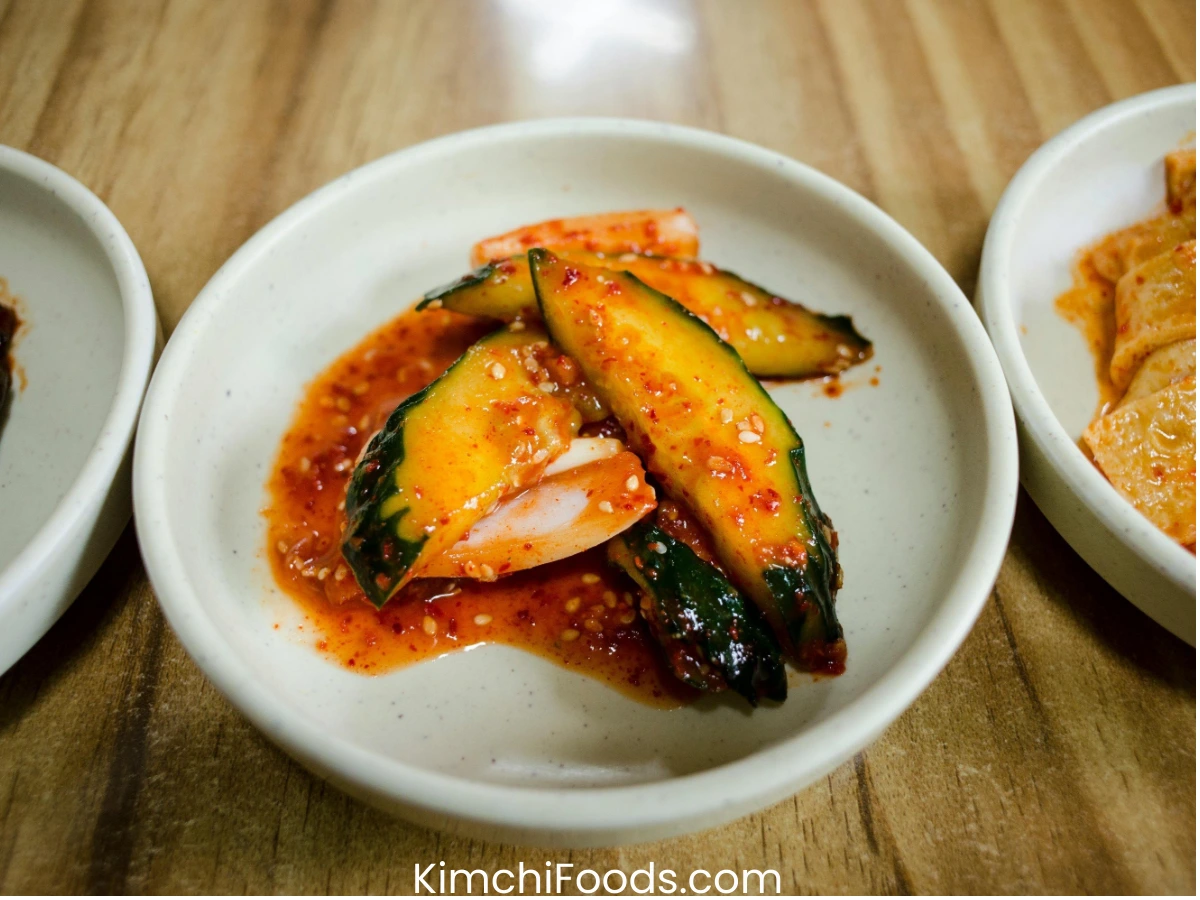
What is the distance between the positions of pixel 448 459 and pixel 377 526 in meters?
0.17

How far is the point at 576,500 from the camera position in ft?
5.05

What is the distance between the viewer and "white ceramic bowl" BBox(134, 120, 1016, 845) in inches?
46.9

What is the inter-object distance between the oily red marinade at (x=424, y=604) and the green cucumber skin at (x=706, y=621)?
Result: 0.10 m

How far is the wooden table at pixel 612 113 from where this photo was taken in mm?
1408

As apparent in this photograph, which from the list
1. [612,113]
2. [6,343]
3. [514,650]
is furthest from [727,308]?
[6,343]

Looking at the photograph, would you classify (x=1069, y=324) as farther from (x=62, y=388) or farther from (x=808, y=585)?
(x=62, y=388)

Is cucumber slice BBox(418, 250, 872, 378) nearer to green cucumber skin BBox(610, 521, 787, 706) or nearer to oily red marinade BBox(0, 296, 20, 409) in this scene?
green cucumber skin BBox(610, 521, 787, 706)

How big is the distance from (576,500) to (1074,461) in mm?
857

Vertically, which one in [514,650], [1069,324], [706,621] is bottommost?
[514,650]

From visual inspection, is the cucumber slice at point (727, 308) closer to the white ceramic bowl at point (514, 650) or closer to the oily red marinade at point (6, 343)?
the white ceramic bowl at point (514, 650)

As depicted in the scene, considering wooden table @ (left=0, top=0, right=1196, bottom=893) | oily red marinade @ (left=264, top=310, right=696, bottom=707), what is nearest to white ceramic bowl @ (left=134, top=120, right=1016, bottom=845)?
oily red marinade @ (left=264, top=310, right=696, bottom=707)

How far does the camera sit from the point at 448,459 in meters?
1.50

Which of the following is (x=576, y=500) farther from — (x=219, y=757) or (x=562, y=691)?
(x=219, y=757)

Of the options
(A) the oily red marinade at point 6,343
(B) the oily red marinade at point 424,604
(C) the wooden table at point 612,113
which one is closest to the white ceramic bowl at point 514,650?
(B) the oily red marinade at point 424,604
